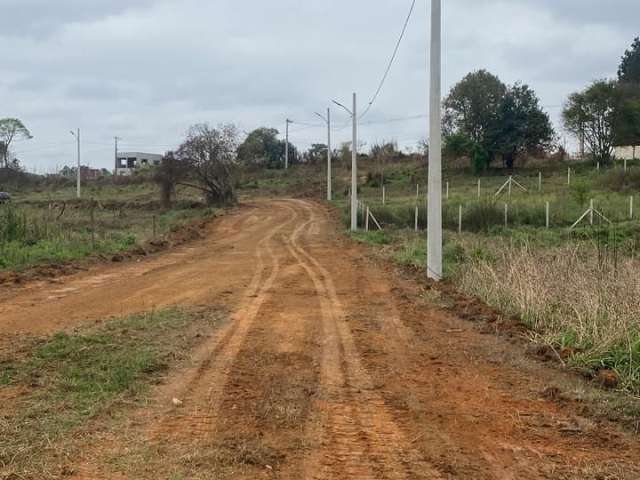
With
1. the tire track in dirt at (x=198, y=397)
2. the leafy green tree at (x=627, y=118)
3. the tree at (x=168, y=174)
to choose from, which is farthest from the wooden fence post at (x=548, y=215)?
the leafy green tree at (x=627, y=118)

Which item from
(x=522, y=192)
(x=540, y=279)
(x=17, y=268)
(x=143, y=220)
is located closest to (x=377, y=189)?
(x=522, y=192)

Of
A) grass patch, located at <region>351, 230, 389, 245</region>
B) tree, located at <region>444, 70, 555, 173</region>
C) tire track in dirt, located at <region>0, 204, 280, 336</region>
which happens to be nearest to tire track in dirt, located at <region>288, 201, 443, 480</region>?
tire track in dirt, located at <region>0, 204, 280, 336</region>

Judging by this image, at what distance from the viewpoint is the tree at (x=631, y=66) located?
2883 inches

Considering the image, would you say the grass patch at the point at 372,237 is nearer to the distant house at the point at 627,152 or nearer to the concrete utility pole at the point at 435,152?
the concrete utility pole at the point at 435,152

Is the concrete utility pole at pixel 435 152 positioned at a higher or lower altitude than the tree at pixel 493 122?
lower

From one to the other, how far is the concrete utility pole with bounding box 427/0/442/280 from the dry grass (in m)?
1.39

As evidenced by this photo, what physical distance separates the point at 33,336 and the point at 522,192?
4056 cm

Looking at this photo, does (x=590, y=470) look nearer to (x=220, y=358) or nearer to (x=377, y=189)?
(x=220, y=358)

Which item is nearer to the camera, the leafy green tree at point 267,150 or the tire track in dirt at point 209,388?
the tire track in dirt at point 209,388

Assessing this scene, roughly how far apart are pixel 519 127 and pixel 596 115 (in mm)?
6526

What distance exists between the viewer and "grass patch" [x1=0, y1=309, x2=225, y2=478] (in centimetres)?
497

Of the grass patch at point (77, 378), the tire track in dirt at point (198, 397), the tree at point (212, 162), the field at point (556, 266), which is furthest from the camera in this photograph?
the tree at point (212, 162)

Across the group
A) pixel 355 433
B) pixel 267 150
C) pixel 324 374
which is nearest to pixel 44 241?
pixel 324 374

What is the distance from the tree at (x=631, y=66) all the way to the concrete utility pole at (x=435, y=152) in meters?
65.7
